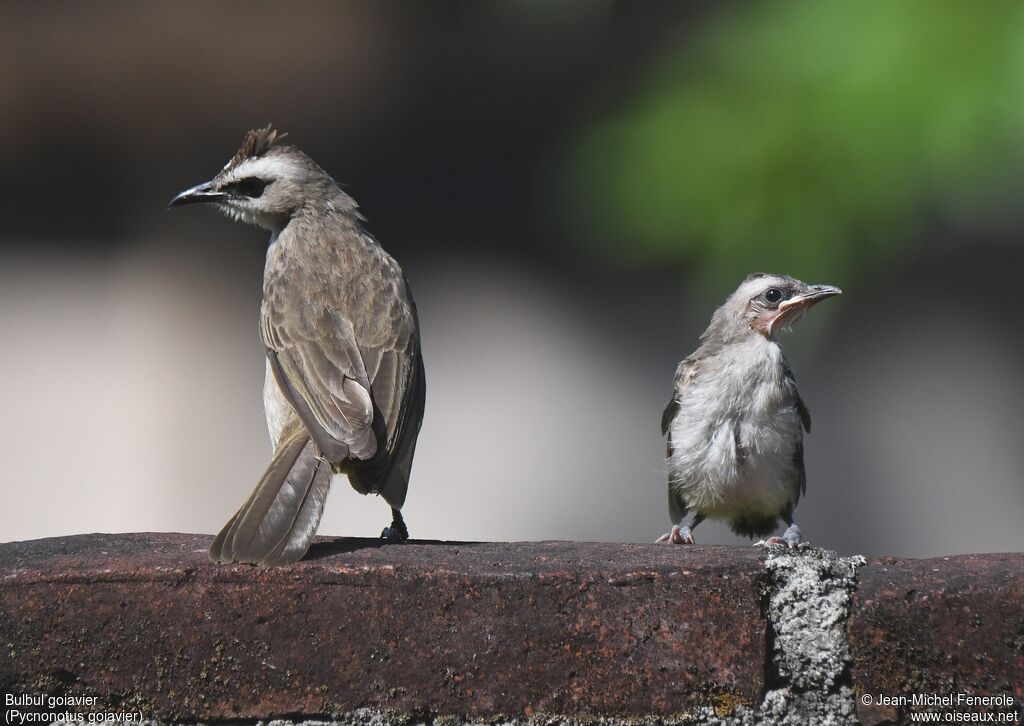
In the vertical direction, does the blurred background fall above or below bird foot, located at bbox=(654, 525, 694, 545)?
above

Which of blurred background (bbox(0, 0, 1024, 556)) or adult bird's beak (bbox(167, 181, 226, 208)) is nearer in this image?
adult bird's beak (bbox(167, 181, 226, 208))

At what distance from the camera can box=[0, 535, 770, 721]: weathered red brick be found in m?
2.52

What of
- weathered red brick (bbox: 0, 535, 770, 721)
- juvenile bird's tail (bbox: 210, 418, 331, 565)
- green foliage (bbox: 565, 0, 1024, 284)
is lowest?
weathered red brick (bbox: 0, 535, 770, 721)

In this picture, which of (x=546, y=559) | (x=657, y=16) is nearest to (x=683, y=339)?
(x=657, y=16)

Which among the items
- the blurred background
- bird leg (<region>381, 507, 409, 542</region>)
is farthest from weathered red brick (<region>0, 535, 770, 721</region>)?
the blurred background

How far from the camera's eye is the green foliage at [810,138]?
2924 millimetres

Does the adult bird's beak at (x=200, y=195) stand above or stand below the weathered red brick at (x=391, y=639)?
above

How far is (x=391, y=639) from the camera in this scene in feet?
8.29

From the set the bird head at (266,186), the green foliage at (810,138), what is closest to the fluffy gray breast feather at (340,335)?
the bird head at (266,186)

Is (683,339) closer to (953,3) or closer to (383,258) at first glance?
(383,258)

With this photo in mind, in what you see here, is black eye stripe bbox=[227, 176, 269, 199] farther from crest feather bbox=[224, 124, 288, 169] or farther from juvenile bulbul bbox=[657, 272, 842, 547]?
juvenile bulbul bbox=[657, 272, 842, 547]

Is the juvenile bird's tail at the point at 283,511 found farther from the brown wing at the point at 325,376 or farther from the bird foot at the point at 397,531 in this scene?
the bird foot at the point at 397,531

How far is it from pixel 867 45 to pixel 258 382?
16.9ft

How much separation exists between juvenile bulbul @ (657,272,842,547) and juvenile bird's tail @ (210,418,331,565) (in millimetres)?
1438
